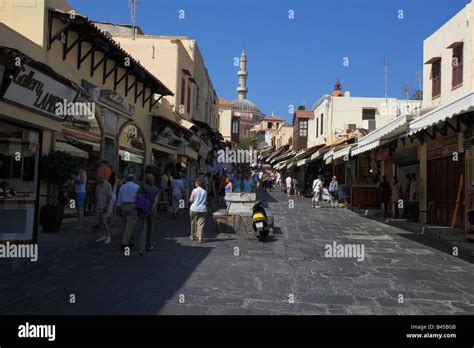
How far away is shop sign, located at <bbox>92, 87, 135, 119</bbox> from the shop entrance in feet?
36.3

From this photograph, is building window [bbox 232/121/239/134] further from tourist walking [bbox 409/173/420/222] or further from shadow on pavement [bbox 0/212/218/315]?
shadow on pavement [bbox 0/212/218/315]

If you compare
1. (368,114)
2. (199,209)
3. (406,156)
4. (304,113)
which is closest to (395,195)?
(406,156)

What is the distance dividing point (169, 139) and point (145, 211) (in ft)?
45.6

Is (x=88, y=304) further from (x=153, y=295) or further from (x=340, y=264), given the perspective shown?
(x=340, y=264)

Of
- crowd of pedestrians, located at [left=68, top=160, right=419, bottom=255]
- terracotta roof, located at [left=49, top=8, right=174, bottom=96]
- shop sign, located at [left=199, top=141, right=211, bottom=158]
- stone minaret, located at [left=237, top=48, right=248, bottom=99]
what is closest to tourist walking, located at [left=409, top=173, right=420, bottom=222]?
crowd of pedestrians, located at [left=68, top=160, right=419, bottom=255]

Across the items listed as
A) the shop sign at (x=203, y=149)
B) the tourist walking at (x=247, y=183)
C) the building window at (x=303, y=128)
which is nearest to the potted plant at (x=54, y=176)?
the tourist walking at (x=247, y=183)

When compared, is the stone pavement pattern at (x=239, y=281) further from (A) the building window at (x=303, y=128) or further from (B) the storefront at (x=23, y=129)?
(A) the building window at (x=303, y=128)

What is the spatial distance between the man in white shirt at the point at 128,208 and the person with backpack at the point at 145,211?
0.16 metres

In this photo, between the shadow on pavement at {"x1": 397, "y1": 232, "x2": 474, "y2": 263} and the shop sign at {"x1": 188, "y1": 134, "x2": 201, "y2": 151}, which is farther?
the shop sign at {"x1": 188, "y1": 134, "x2": 201, "y2": 151}

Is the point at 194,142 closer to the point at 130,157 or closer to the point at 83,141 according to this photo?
the point at 130,157

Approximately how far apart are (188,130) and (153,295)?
1856 centimetres

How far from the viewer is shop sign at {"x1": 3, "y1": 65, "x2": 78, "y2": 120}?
28.8 ft

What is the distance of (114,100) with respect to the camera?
15.5m
